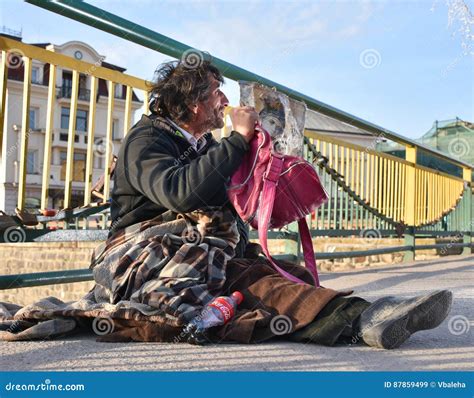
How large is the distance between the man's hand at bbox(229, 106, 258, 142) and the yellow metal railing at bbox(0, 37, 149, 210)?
956mm

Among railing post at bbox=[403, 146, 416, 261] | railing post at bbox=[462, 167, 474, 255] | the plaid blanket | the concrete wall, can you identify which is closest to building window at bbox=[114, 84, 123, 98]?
the plaid blanket

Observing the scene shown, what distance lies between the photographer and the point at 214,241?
209 centimetres

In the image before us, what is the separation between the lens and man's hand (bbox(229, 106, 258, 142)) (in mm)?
2018

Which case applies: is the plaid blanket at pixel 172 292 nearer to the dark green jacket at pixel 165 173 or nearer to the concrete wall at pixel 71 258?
the dark green jacket at pixel 165 173

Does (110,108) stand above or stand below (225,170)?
above

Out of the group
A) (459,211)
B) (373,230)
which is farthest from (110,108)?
(459,211)

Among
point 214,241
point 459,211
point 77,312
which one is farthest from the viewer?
point 459,211

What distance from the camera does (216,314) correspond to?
187 centimetres

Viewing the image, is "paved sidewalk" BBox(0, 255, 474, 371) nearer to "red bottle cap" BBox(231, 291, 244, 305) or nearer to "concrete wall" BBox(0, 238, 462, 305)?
"red bottle cap" BBox(231, 291, 244, 305)

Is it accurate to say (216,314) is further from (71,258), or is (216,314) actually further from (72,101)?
(71,258)

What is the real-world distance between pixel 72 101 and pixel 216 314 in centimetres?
160

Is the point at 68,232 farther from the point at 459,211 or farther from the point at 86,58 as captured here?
the point at 459,211

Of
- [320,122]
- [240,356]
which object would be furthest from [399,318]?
[320,122]
